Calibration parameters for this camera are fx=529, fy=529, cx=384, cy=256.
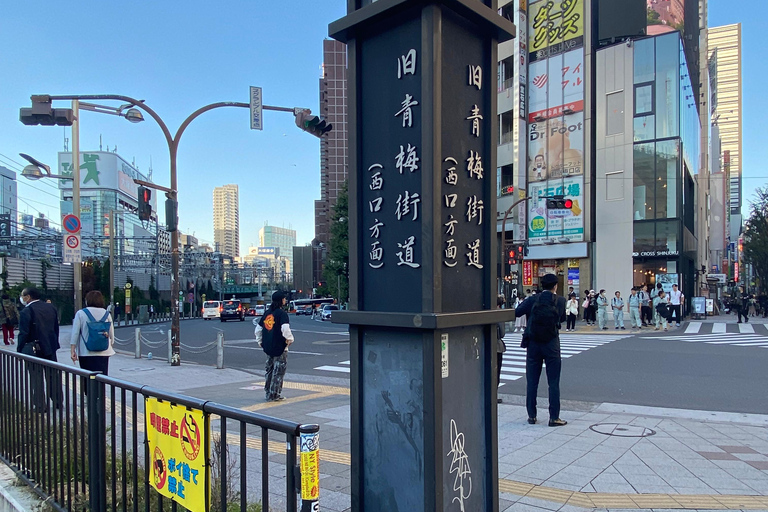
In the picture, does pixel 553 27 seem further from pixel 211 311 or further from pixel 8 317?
pixel 211 311

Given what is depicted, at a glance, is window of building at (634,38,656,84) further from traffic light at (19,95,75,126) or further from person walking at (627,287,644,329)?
traffic light at (19,95,75,126)

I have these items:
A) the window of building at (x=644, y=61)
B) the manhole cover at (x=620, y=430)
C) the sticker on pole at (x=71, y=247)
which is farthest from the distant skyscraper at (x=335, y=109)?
the manhole cover at (x=620, y=430)

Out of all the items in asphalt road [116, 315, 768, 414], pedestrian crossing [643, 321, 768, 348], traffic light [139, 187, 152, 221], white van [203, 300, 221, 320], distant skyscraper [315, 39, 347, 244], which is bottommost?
white van [203, 300, 221, 320]

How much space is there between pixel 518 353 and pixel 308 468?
14410 millimetres

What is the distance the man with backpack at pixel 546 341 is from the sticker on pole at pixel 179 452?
15.9ft

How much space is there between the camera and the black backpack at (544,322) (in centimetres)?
704

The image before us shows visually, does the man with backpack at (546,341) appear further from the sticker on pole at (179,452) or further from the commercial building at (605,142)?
the commercial building at (605,142)

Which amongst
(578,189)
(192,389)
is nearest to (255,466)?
(192,389)

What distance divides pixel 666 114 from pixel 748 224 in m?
16.0

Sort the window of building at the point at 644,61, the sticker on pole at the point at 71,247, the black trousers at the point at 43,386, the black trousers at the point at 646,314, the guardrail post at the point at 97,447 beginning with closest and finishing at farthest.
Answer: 1. the guardrail post at the point at 97,447
2. the black trousers at the point at 43,386
3. the sticker on pole at the point at 71,247
4. the black trousers at the point at 646,314
5. the window of building at the point at 644,61

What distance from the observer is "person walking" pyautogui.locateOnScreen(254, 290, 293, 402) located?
8.92m

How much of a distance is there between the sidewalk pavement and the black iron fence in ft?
3.23

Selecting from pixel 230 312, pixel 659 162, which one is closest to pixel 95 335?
pixel 659 162

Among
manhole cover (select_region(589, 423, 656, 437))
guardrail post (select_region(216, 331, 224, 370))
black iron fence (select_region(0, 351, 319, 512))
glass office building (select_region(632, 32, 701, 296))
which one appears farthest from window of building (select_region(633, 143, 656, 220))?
black iron fence (select_region(0, 351, 319, 512))
